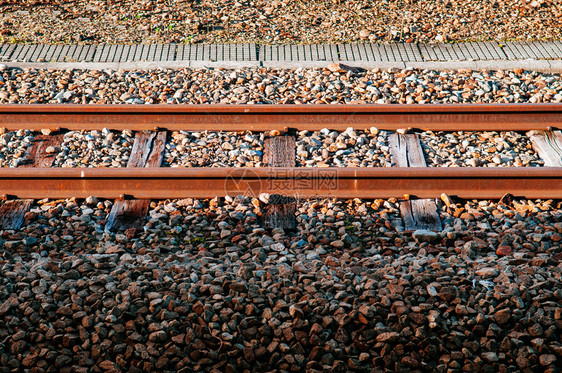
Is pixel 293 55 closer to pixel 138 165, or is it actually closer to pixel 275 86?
pixel 275 86

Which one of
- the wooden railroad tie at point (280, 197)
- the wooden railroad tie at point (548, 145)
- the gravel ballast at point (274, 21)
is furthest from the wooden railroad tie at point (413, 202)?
the gravel ballast at point (274, 21)

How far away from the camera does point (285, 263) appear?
155 inches

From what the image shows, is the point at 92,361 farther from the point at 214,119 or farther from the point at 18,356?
the point at 214,119

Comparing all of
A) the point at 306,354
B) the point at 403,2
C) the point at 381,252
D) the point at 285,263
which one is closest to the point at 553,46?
the point at 403,2

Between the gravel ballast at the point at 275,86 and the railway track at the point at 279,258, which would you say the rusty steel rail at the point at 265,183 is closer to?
the railway track at the point at 279,258

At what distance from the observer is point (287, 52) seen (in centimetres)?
782

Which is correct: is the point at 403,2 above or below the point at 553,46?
above

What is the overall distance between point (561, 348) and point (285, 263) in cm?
165

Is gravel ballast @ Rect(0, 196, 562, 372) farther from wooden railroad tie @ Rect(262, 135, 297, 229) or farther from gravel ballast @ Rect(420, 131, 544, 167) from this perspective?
gravel ballast @ Rect(420, 131, 544, 167)

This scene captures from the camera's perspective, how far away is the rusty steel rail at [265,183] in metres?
4.84

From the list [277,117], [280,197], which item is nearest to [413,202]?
[280,197]

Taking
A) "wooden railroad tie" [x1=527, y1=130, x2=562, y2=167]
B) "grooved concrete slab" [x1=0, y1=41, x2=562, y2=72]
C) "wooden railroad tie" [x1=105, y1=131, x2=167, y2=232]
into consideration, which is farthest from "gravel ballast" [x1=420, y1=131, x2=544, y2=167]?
"wooden railroad tie" [x1=105, y1=131, x2=167, y2=232]

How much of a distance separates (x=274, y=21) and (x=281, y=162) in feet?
13.2

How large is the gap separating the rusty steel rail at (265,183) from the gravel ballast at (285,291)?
0.19 m
